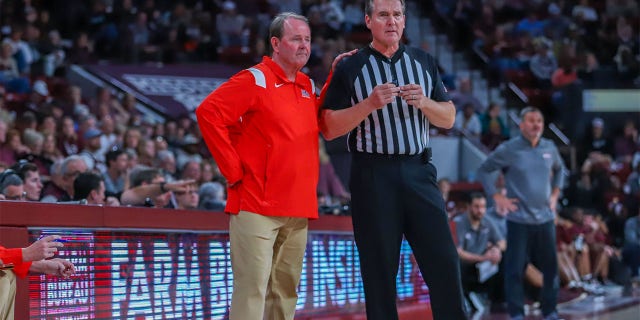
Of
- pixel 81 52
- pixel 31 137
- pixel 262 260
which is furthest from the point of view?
pixel 81 52

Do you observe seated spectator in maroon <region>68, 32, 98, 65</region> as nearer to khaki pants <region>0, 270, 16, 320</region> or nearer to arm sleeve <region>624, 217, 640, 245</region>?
arm sleeve <region>624, 217, 640, 245</region>

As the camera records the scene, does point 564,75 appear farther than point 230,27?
No

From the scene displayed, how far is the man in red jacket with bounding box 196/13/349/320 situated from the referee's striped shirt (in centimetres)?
20

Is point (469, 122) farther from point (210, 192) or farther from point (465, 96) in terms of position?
point (210, 192)

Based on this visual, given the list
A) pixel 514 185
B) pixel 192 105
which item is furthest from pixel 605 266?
pixel 192 105

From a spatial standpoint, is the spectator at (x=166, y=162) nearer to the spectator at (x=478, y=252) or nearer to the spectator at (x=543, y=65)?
the spectator at (x=478, y=252)

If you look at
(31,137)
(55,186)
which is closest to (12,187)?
(55,186)

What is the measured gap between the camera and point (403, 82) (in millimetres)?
5223

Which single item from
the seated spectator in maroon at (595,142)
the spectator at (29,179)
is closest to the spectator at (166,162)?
the spectator at (29,179)

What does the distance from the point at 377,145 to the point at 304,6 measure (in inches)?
617

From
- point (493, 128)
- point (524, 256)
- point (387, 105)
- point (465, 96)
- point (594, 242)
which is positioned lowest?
point (594, 242)

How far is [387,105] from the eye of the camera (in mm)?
5215

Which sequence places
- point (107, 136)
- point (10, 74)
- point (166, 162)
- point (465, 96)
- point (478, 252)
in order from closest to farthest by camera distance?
1. point (478, 252)
2. point (166, 162)
3. point (107, 136)
4. point (10, 74)
5. point (465, 96)

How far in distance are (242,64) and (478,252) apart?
873cm
